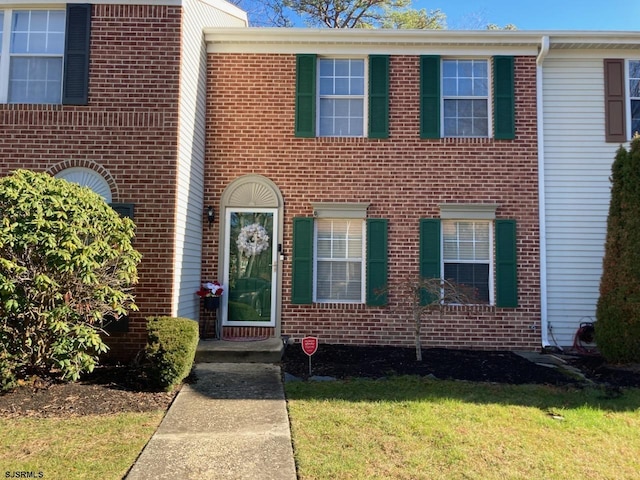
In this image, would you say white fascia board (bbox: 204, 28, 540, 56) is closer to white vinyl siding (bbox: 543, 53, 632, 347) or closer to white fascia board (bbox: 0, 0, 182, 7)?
white vinyl siding (bbox: 543, 53, 632, 347)

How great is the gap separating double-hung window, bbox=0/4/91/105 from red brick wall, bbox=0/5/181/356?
0.70ft

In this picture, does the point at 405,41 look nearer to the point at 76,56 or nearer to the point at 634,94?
the point at 634,94

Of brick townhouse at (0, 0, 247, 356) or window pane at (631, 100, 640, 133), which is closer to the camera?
brick townhouse at (0, 0, 247, 356)

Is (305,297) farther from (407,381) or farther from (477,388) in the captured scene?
(477,388)

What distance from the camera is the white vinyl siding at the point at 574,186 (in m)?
8.33

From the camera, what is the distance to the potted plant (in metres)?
7.87

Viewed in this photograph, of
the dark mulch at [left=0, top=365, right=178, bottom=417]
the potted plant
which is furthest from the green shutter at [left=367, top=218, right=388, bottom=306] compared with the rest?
the dark mulch at [left=0, top=365, right=178, bottom=417]

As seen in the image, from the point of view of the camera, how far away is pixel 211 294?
7.88 meters

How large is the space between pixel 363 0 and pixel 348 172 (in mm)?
10976

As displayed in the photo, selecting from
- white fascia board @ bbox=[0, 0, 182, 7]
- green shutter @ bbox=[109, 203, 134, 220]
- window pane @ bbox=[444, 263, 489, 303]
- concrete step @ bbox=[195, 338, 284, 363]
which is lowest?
concrete step @ bbox=[195, 338, 284, 363]

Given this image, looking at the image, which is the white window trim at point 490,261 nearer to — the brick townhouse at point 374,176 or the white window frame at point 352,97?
the brick townhouse at point 374,176

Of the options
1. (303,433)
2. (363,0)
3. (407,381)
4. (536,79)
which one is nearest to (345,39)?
(536,79)

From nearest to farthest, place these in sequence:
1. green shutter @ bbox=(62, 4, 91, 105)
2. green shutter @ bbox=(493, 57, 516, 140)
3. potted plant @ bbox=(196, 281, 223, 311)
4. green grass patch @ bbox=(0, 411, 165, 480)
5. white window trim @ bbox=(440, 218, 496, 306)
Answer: green grass patch @ bbox=(0, 411, 165, 480), green shutter @ bbox=(62, 4, 91, 105), potted plant @ bbox=(196, 281, 223, 311), white window trim @ bbox=(440, 218, 496, 306), green shutter @ bbox=(493, 57, 516, 140)

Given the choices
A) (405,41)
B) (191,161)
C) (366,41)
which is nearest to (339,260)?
(191,161)
